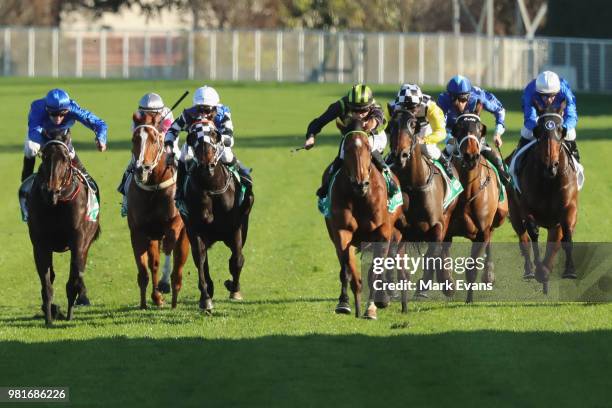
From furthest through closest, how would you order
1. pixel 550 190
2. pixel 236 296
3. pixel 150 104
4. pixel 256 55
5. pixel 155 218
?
pixel 256 55 < pixel 236 296 < pixel 550 190 < pixel 155 218 < pixel 150 104

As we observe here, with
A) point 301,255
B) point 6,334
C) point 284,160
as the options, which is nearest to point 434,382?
point 6,334

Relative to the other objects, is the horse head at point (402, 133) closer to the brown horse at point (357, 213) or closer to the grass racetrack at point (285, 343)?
the brown horse at point (357, 213)

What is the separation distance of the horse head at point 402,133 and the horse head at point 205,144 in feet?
5.63

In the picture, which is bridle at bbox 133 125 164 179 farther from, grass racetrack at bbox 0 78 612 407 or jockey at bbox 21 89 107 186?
grass racetrack at bbox 0 78 612 407

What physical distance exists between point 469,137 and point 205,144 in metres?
2.79

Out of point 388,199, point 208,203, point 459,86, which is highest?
point 459,86

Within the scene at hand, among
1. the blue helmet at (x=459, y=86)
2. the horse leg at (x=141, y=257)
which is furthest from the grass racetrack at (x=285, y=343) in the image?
the blue helmet at (x=459, y=86)

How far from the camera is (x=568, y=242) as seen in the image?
16703mm

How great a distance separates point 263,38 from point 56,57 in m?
9.65

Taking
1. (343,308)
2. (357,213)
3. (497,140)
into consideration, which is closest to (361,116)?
(357,213)

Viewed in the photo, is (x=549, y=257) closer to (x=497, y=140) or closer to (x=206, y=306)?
(x=497, y=140)

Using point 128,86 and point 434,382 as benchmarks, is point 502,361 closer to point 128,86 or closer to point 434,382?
point 434,382

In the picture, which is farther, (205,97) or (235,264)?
(235,264)

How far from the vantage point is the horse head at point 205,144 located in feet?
50.0
